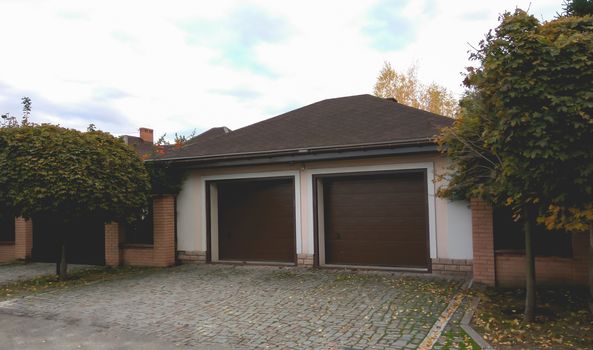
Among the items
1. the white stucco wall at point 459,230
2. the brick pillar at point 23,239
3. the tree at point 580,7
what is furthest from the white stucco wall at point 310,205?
the tree at point 580,7

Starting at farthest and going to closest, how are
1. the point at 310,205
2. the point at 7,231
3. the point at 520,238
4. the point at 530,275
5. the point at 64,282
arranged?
1. the point at 7,231
2. the point at 310,205
3. the point at 64,282
4. the point at 520,238
5. the point at 530,275

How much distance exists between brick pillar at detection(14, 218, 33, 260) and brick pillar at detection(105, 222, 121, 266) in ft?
11.6

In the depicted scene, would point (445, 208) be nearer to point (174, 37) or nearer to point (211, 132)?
point (174, 37)

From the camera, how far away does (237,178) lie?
11469 millimetres

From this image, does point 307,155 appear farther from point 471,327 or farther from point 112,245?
point 112,245

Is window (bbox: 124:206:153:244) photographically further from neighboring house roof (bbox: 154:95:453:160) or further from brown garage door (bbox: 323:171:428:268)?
brown garage door (bbox: 323:171:428:268)

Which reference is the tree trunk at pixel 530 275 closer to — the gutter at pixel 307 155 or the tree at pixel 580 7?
the gutter at pixel 307 155

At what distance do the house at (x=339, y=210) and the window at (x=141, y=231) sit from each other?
189mm

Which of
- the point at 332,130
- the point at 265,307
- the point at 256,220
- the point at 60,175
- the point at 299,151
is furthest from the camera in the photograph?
the point at 256,220

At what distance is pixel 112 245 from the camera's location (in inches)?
480

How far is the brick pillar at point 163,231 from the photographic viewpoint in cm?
1155

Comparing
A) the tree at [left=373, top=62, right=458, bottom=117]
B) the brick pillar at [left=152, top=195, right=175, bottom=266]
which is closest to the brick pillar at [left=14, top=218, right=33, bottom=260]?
the brick pillar at [left=152, top=195, right=175, bottom=266]

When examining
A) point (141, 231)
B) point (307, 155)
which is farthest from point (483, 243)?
point (141, 231)

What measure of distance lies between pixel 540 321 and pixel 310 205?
5790 millimetres
